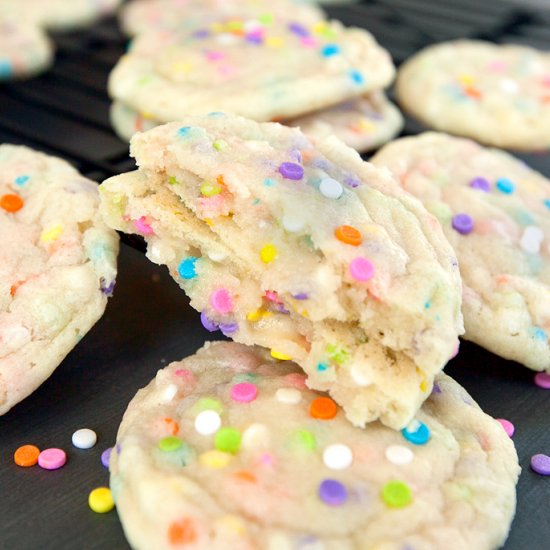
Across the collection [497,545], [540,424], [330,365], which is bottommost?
[540,424]

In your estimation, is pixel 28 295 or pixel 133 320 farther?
pixel 133 320

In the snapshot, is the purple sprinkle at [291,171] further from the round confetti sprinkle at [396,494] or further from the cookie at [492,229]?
the round confetti sprinkle at [396,494]

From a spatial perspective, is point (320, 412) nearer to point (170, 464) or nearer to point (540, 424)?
point (170, 464)

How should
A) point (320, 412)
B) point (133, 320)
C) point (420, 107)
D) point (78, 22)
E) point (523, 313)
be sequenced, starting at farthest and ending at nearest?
1. point (78, 22)
2. point (420, 107)
3. point (133, 320)
4. point (523, 313)
5. point (320, 412)

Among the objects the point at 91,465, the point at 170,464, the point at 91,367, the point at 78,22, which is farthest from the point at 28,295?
the point at 78,22

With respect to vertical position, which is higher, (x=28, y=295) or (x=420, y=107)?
(x=28, y=295)

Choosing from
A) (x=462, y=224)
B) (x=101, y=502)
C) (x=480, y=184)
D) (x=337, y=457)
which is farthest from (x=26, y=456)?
(x=480, y=184)

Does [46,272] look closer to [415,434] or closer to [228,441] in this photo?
[228,441]

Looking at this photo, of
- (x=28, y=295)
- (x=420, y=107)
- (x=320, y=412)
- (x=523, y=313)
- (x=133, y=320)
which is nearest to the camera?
(x=320, y=412)
